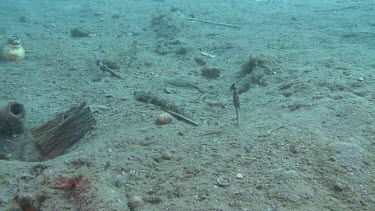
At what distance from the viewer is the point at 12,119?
4219 mm

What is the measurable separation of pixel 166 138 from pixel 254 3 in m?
14.7

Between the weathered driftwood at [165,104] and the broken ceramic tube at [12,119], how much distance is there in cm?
197

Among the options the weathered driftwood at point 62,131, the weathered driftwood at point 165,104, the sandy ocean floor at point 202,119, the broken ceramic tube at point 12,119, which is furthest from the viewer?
the weathered driftwood at point 165,104

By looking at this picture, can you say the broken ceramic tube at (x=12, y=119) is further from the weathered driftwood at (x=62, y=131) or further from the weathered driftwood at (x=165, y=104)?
the weathered driftwood at (x=165, y=104)

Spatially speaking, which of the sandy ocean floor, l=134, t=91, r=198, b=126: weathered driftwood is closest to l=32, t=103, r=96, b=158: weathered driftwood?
the sandy ocean floor

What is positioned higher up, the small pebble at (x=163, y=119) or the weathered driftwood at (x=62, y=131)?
the small pebble at (x=163, y=119)

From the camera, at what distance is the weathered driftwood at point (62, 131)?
12.8 feet

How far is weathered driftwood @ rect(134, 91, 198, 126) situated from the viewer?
4462 millimetres

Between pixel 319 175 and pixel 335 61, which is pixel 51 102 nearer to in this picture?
pixel 319 175

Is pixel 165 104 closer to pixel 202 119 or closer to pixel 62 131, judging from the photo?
pixel 202 119

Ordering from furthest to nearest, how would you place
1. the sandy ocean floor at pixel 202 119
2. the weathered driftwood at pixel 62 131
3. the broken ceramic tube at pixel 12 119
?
the broken ceramic tube at pixel 12 119 < the weathered driftwood at pixel 62 131 < the sandy ocean floor at pixel 202 119

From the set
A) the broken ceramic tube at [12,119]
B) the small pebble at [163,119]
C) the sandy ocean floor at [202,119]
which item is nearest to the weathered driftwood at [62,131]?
the sandy ocean floor at [202,119]

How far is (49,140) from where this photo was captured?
3.92m

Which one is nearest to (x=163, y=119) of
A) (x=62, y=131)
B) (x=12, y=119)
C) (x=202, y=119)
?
(x=202, y=119)
